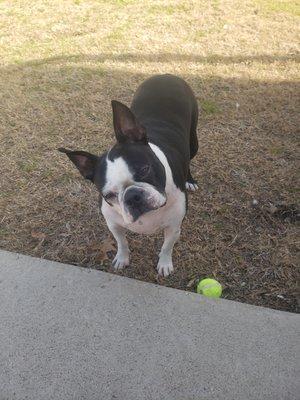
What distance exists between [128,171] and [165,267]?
116 cm

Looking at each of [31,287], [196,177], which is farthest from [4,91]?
[31,287]

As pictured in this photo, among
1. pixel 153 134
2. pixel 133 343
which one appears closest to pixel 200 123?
pixel 153 134

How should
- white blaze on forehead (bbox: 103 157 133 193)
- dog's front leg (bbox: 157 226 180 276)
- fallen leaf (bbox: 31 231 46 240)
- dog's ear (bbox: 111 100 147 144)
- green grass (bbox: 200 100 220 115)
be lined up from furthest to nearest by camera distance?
green grass (bbox: 200 100 220 115), fallen leaf (bbox: 31 231 46 240), dog's front leg (bbox: 157 226 180 276), dog's ear (bbox: 111 100 147 144), white blaze on forehead (bbox: 103 157 133 193)

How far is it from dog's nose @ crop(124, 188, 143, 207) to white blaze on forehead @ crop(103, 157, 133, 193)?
92 mm

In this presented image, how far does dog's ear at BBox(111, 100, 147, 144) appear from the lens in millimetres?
2746

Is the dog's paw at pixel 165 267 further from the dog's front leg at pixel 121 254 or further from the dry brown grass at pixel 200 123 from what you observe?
the dog's front leg at pixel 121 254

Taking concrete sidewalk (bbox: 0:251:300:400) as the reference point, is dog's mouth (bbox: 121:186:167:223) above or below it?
above

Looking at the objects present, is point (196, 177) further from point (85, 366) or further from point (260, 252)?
point (85, 366)

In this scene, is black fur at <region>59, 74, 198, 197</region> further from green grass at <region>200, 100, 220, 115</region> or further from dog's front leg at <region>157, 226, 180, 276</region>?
green grass at <region>200, 100, 220, 115</region>

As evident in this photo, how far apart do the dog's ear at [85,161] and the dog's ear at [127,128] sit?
223mm

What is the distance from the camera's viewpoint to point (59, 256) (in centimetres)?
370

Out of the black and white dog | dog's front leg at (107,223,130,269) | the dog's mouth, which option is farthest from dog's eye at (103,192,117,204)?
dog's front leg at (107,223,130,269)

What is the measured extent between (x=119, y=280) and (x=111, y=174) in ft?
3.04

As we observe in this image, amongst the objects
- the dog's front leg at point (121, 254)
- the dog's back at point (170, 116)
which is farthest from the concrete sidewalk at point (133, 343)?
the dog's back at point (170, 116)
